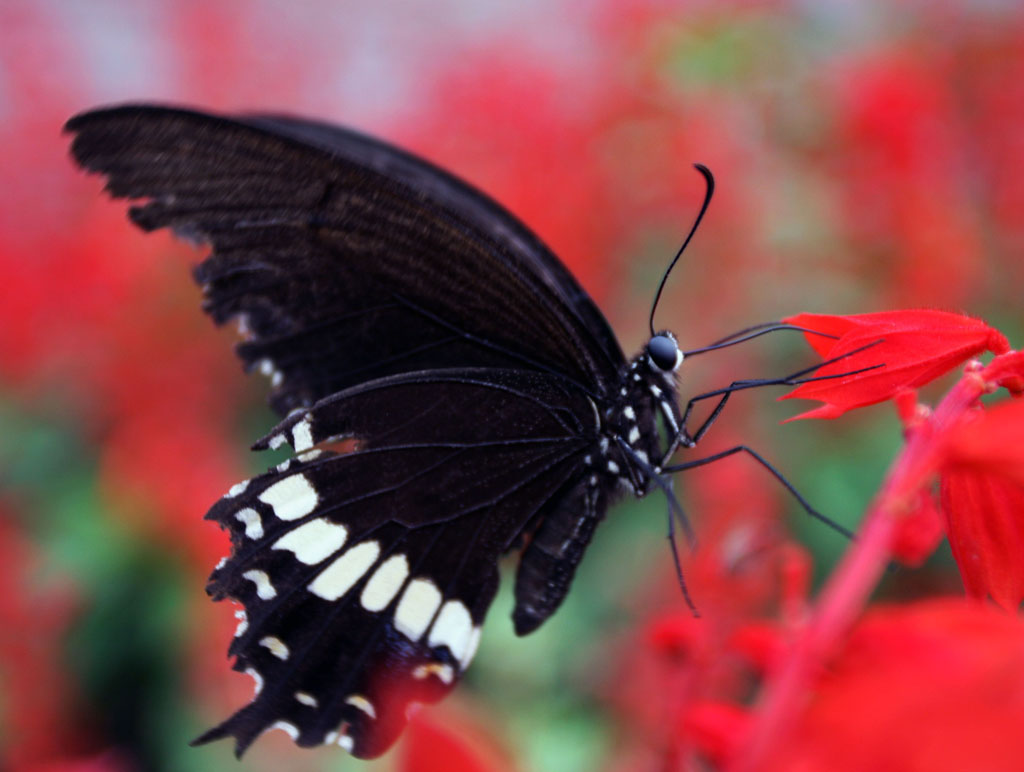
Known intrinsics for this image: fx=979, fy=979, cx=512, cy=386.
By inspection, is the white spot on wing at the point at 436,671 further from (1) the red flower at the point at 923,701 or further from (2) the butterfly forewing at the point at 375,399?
(1) the red flower at the point at 923,701

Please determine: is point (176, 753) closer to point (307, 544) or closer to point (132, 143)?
point (307, 544)

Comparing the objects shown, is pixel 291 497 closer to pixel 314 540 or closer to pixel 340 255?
pixel 314 540

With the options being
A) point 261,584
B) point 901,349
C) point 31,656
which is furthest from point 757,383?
point 31,656

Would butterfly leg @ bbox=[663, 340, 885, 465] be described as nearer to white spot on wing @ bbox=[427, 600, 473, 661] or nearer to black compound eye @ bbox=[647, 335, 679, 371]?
black compound eye @ bbox=[647, 335, 679, 371]

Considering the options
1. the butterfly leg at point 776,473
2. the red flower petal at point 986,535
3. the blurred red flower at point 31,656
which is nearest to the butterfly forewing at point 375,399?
the butterfly leg at point 776,473

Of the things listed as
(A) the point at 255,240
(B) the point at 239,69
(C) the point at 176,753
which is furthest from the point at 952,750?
(B) the point at 239,69
